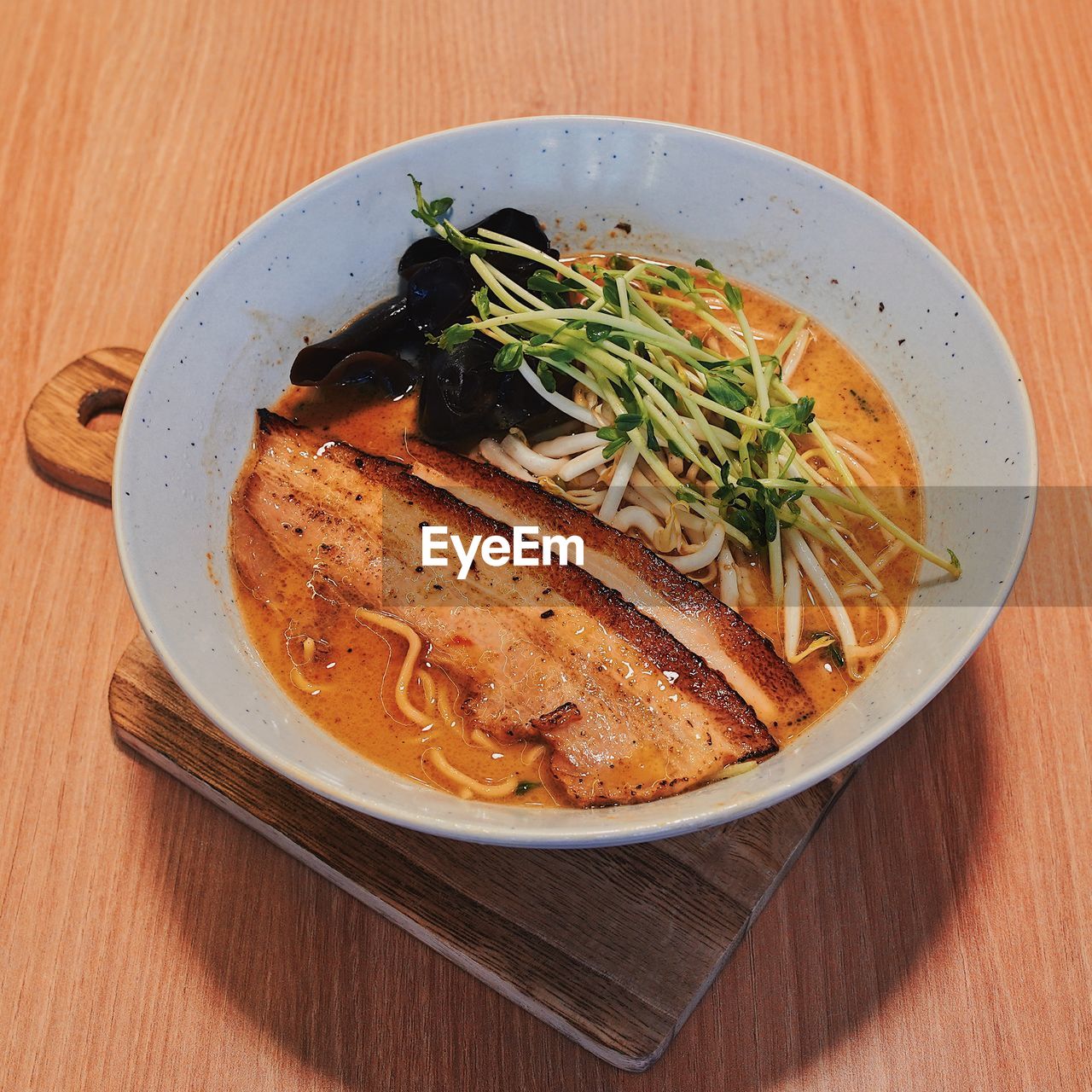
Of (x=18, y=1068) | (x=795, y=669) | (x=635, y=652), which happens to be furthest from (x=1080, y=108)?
(x=18, y=1068)

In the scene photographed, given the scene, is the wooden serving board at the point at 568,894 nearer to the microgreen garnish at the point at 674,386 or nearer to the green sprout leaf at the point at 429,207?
the microgreen garnish at the point at 674,386

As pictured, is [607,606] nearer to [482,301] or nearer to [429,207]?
[482,301]

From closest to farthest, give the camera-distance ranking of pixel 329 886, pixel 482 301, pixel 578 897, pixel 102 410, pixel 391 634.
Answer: pixel 578 897 < pixel 329 886 < pixel 391 634 < pixel 482 301 < pixel 102 410

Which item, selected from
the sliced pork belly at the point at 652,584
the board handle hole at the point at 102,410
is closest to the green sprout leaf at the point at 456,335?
the sliced pork belly at the point at 652,584

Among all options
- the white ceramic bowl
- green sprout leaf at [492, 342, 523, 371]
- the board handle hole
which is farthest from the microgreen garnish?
the board handle hole

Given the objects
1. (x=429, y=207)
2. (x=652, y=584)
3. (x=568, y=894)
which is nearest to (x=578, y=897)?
(x=568, y=894)

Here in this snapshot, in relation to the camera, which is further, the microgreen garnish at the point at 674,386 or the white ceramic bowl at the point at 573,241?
the microgreen garnish at the point at 674,386
